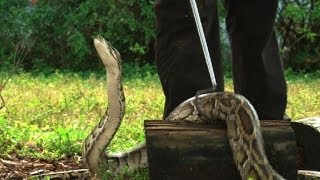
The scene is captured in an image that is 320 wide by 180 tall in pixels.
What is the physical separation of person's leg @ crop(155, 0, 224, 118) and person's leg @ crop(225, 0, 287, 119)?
17 centimetres

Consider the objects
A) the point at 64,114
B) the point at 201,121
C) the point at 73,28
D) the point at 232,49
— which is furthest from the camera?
the point at 73,28

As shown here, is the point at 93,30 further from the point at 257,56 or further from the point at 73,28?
the point at 257,56

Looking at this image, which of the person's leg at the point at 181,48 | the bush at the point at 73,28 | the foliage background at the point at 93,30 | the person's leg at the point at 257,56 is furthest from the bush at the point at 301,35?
the person's leg at the point at 181,48

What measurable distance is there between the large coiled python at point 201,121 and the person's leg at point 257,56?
26.0 inches

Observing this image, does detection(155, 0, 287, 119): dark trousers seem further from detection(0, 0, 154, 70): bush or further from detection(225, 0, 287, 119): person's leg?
detection(0, 0, 154, 70): bush

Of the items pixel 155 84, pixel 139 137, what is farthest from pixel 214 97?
pixel 155 84

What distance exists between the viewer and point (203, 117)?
3.41 meters

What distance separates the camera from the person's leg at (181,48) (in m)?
3.85

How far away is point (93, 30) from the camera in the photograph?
55.4ft

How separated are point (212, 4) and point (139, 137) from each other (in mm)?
2288

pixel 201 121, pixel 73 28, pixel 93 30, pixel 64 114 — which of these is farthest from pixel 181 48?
pixel 93 30

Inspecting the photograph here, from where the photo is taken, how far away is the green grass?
5.40m

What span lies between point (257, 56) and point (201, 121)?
0.83m

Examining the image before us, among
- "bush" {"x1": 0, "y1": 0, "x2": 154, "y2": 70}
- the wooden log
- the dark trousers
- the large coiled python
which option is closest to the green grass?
the large coiled python
